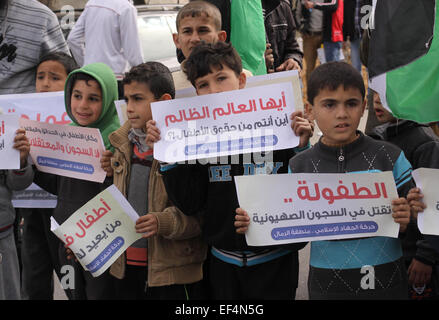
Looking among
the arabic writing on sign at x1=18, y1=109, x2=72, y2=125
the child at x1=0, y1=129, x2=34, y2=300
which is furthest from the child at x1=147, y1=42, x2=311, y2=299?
the arabic writing on sign at x1=18, y1=109, x2=72, y2=125

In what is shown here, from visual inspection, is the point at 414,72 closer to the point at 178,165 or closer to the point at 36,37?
the point at 178,165

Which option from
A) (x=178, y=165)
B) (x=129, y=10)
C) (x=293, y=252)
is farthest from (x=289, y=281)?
(x=129, y=10)

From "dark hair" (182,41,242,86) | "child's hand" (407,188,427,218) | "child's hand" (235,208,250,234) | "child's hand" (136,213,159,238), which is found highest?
"dark hair" (182,41,242,86)

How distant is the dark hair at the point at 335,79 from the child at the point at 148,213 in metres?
0.82

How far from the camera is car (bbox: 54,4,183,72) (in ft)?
25.1

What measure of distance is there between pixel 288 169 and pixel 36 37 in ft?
7.35

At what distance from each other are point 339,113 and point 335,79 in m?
0.17

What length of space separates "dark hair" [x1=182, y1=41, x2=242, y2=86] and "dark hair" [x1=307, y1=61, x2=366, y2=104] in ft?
1.40

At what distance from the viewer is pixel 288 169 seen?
2.70 metres

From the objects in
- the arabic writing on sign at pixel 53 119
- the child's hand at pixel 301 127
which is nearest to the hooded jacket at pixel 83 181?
the arabic writing on sign at pixel 53 119

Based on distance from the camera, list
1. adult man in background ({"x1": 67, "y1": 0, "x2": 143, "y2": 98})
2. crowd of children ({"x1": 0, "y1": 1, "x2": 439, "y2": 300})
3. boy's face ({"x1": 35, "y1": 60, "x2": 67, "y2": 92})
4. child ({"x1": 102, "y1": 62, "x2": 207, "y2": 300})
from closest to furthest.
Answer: crowd of children ({"x1": 0, "y1": 1, "x2": 439, "y2": 300}) → child ({"x1": 102, "y1": 62, "x2": 207, "y2": 300}) → boy's face ({"x1": 35, "y1": 60, "x2": 67, "y2": 92}) → adult man in background ({"x1": 67, "y1": 0, "x2": 143, "y2": 98})

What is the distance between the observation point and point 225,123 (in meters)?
2.73

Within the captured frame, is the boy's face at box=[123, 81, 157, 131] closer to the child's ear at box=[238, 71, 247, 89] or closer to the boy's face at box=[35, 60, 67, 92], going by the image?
the child's ear at box=[238, 71, 247, 89]

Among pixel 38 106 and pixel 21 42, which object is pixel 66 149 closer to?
pixel 38 106
